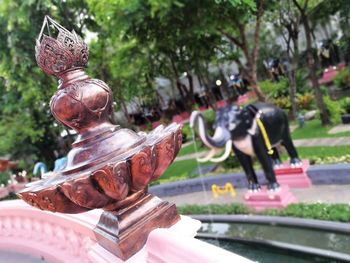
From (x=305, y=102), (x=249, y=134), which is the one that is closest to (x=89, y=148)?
(x=249, y=134)

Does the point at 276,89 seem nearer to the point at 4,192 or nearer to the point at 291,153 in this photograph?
the point at 291,153

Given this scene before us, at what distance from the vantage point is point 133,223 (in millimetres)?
1966

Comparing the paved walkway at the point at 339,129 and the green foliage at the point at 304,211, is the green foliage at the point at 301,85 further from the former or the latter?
the green foliage at the point at 304,211

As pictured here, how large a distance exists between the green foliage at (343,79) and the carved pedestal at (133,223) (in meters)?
17.0

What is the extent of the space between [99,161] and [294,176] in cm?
679

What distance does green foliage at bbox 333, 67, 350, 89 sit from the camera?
17078 millimetres

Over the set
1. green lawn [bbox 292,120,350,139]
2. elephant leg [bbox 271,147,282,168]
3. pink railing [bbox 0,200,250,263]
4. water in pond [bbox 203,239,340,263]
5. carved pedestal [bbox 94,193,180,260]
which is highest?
carved pedestal [bbox 94,193,180,260]

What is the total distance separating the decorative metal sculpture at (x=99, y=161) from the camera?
1.71 metres

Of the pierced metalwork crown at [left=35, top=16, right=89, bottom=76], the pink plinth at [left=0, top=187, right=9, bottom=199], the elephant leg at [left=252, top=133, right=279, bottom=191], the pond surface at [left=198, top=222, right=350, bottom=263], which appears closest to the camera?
the pierced metalwork crown at [left=35, top=16, right=89, bottom=76]

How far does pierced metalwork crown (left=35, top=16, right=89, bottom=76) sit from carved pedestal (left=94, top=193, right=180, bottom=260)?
78 centimetres

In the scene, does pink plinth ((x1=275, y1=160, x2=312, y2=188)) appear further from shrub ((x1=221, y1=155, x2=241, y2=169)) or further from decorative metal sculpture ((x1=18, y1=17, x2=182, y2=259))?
decorative metal sculpture ((x1=18, y1=17, x2=182, y2=259))

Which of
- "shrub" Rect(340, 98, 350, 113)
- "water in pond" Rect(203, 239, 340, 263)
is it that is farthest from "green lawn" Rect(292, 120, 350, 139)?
"water in pond" Rect(203, 239, 340, 263)

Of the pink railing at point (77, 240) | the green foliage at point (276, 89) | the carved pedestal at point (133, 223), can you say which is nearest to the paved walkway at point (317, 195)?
the pink railing at point (77, 240)

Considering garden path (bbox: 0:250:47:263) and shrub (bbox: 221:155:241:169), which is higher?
garden path (bbox: 0:250:47:263)
